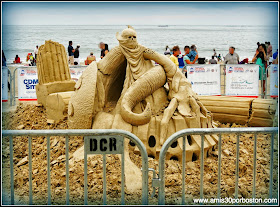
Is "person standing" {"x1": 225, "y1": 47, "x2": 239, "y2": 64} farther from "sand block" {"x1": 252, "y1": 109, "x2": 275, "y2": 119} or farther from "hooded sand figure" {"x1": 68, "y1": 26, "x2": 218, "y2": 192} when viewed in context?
"hooded sand figure" {"x1": 68, "y1": 26, "x2": 218, "y2": 192}

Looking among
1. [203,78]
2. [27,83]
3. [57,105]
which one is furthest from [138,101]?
[27,83]

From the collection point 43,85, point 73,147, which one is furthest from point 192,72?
point 73,147

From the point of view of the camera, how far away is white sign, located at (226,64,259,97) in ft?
34.2

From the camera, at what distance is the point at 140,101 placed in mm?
5891

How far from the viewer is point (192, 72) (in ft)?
34.7

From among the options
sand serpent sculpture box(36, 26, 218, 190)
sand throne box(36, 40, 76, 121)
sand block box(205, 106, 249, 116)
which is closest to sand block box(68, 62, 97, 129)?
sand serpent sculpture box(36, 26, 218, 190)

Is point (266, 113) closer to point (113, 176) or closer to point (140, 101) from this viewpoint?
point (140, 101)

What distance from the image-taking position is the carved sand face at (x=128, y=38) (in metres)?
5.71

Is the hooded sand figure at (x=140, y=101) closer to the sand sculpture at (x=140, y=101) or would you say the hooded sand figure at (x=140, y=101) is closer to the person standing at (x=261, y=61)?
the sand sculpture at (x=140, y=101)

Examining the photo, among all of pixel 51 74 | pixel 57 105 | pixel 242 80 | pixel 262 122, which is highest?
pixel 51 74

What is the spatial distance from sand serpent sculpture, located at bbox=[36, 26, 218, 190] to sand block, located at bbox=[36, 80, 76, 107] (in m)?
2.00

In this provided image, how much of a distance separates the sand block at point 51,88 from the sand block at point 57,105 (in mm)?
441

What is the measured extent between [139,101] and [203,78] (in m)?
5.07

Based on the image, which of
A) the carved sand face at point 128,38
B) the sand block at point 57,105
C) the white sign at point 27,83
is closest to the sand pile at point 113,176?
the sand block at point 57,105
